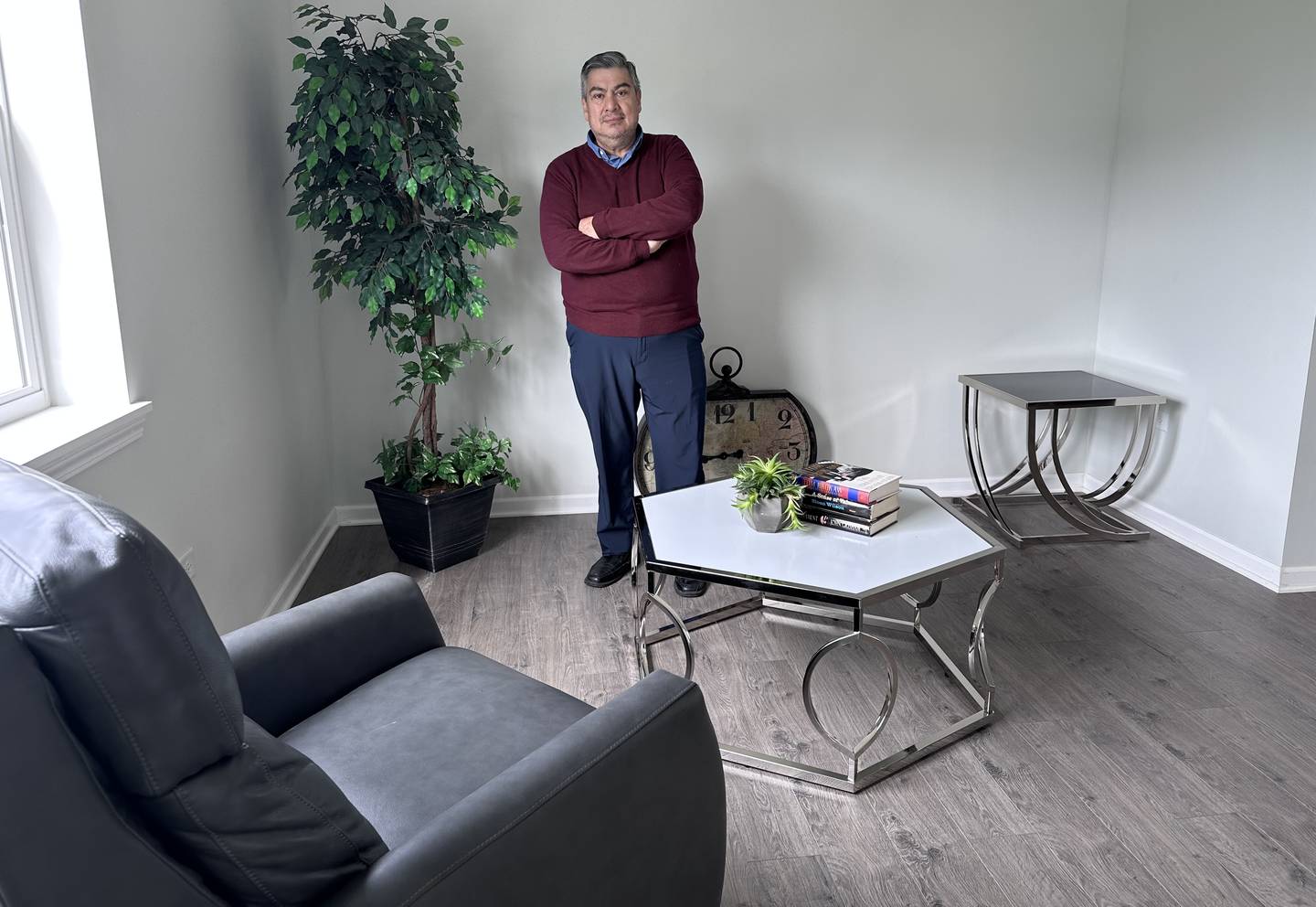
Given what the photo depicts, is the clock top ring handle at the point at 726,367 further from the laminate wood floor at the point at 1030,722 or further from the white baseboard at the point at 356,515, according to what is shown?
the white baseboard at the point at 356,515

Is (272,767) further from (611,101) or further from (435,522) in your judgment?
(611,101)

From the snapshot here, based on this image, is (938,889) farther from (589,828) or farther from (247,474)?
(247,474)

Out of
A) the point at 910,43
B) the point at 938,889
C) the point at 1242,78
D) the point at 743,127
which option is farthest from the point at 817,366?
the point at 938,889

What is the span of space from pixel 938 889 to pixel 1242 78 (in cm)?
292

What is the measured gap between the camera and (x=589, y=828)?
1180mm

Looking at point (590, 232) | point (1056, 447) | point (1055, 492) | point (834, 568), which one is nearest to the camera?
point (834, 568)

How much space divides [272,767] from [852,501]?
161 cm

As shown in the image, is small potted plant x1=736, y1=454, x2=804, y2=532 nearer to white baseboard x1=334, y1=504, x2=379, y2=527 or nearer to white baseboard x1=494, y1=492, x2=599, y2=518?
white baseboard x1=494, y1=492, x2=599, y2=518

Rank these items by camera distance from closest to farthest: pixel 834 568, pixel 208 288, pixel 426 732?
pixel 426 732
pixel 834 568
pixel 208 288

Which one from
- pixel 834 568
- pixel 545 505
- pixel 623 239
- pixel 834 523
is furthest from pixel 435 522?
pixel 834 568

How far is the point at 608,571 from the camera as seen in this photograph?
3.21 meters

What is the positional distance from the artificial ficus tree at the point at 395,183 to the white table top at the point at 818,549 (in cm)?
113

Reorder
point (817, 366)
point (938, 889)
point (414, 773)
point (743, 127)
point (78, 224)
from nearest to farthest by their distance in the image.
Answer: point (414, 773), point (938, 889), point (78, 224), point (743, 127), point (817, 366)

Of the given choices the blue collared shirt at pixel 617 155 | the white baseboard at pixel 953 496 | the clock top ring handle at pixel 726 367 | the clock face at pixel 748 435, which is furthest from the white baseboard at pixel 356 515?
the blue collared shirt at pixel 617 155
